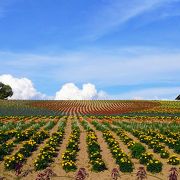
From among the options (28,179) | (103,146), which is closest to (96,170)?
(28,179)

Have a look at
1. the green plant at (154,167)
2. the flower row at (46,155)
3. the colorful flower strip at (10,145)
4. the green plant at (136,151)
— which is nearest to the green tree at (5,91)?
the colorful flower strip at (10,145)

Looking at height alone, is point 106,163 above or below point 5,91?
below

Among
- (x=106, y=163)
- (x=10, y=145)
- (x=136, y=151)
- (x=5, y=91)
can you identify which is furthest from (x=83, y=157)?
(x=5, y=91)

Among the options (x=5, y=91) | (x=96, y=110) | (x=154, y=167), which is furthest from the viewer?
(x=5, y=91)

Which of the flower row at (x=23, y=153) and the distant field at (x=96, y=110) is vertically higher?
the distant field at (x=96, y=110)

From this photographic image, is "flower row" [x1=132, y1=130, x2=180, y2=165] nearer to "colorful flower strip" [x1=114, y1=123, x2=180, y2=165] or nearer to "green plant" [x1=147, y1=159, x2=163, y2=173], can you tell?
"colorful flower strip" [x1=114, y1=123, x2=180, y2=165]

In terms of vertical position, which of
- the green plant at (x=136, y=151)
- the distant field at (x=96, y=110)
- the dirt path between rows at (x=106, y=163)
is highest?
the distant field at (x=96, y=110)

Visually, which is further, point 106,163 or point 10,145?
point 10,145

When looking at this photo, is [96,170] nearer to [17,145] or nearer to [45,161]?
[45,161]

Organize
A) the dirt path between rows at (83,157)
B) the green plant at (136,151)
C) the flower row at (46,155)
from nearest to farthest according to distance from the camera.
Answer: the flower row at (46,155), the dirt path between rows at (83,157), the green plant at (136,151)

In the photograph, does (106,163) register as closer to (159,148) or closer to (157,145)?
(159,148)

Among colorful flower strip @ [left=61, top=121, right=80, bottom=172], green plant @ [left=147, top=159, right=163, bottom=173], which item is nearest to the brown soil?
colorful flower strip @ [left=61, top=121, right=80, bottom=172]

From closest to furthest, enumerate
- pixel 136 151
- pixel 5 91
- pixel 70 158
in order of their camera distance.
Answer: pixel 70 158, pixel 136 151, pixel 5 91

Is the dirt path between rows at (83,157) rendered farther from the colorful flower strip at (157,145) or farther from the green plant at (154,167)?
the colorful flower strip at (157,145)
